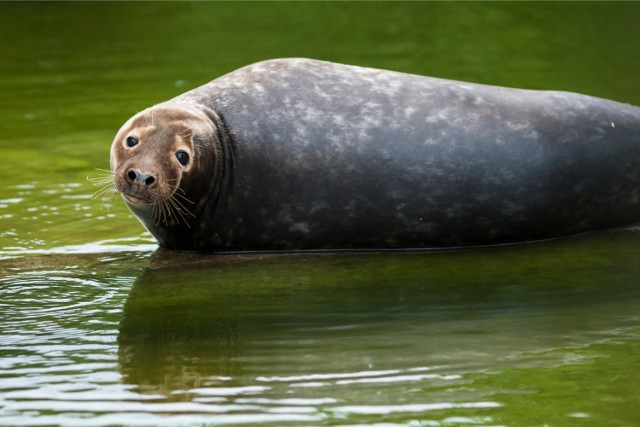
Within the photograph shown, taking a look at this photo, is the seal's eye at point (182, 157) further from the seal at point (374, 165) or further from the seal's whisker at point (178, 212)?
the seal's whisker at point (178, 212)

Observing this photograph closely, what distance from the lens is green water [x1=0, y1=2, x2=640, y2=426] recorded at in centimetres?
441

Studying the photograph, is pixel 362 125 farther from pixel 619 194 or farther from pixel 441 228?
pixel 619 194

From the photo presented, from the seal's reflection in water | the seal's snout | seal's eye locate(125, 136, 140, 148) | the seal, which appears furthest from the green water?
seal's eye locate(125, 136, 140, 148)

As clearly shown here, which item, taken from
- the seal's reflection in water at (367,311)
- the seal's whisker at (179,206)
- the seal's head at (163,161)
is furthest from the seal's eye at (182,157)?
the seal's reflection in water at (367,311)

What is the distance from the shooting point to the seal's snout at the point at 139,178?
6.13 metres

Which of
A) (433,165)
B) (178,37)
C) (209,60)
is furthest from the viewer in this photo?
(178,37)

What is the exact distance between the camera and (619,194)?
6645mm

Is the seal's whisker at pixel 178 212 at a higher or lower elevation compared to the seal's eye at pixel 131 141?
lower

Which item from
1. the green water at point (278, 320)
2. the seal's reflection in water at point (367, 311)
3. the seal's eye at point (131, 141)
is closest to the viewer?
the green water at point (278, 320)

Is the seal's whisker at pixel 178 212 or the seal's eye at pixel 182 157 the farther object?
the seal's whisker at pixel 178 212

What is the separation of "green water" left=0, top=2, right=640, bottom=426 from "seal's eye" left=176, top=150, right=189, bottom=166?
510 millimetres

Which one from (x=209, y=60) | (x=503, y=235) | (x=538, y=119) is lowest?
(x=503, y=235)

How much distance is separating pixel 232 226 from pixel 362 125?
0.86 metres

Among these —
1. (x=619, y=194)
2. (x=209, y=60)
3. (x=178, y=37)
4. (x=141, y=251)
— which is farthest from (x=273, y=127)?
(x=178, y=37)
